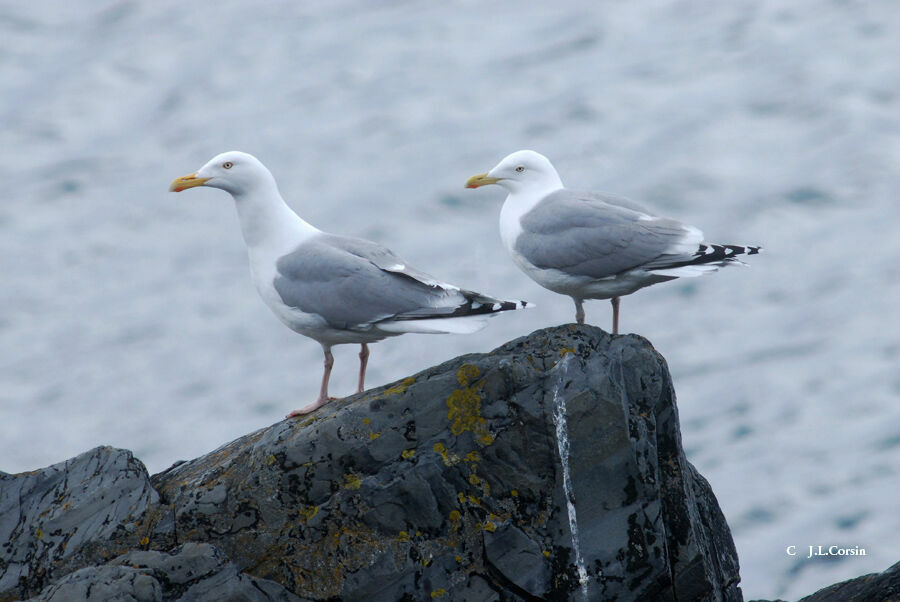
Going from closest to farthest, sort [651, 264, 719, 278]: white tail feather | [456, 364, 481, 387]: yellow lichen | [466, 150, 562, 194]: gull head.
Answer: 1. [456, 364, 481, 387]: yellow lichen
2. [651, 264, 719, 278]: white tail feather
3. [466, 150, 562, 194]: gull head

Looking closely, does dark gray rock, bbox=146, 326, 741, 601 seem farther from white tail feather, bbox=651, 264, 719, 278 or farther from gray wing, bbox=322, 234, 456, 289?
white tail feather, bbox=651, 264, 719, 278

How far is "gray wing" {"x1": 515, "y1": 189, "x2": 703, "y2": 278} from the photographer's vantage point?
900cm

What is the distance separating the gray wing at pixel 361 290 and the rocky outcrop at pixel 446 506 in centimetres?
119

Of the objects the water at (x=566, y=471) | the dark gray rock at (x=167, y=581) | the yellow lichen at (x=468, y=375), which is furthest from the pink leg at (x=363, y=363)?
the dark gray rock at (x=167, y=581)

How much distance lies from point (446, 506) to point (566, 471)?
679 millimetres

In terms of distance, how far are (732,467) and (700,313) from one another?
5.77 m

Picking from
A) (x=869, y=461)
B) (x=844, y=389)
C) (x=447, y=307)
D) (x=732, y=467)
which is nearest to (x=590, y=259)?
(x=447, y=307)

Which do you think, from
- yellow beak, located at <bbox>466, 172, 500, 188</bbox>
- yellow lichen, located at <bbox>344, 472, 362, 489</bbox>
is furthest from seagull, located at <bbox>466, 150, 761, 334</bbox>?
yellow lichen, located at <bbox>344, 472, 362, 489</bbox>

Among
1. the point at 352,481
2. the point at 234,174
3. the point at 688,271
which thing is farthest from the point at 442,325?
the point at 234,174

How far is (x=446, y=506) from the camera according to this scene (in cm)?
690

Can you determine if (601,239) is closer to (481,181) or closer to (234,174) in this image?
(481,181)

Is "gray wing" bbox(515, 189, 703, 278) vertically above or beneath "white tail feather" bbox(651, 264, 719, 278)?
above

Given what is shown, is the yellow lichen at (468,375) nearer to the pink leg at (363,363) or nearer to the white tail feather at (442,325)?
the white tail feather at (442,325)

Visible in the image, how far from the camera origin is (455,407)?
7.04m
